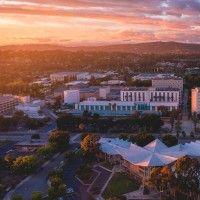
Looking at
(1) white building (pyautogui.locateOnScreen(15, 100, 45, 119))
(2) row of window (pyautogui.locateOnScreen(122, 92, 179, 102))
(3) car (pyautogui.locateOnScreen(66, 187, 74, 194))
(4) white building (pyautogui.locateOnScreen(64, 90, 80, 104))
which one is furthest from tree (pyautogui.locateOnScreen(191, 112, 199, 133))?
(3) car (pyautogui.locateOnScreen(66, 187, 74, 194))

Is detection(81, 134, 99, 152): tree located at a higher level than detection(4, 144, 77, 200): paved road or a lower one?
higher

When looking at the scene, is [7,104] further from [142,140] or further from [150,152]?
[150,152]

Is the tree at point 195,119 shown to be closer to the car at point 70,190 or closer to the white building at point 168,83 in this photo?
the white building at point 168,83

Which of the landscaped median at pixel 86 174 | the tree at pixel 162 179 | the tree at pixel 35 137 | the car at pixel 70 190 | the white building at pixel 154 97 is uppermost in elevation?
the tree at pixel 162 179

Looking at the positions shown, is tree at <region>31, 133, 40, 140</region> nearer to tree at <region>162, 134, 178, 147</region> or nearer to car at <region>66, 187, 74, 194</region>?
tree at <region>162, 134, 178, 147</region>

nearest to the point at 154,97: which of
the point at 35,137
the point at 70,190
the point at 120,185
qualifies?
the point at 35,137

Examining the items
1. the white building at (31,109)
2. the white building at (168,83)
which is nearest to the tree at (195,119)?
the white building at (168,83)
